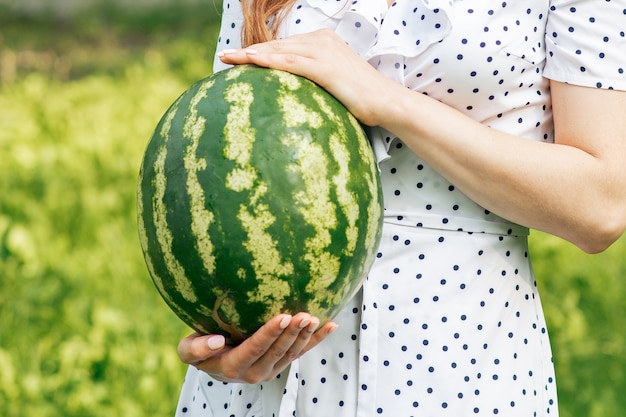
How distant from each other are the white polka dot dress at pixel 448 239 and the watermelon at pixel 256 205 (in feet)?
0.63

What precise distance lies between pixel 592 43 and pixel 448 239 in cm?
46

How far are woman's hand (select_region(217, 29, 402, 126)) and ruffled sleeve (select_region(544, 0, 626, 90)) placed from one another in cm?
34

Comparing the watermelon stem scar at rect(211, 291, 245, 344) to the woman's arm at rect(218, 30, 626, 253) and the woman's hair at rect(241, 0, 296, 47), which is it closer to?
the woman's arm at rect(218, 30, 626, 253)

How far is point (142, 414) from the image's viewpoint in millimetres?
3713

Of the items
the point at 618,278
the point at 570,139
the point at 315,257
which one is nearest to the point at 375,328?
the point at 315,257

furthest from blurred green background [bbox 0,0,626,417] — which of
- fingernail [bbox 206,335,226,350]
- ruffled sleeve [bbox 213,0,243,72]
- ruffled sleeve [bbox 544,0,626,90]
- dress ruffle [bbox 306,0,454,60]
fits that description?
ruffled sleeve [bbox 544,0,626,90]

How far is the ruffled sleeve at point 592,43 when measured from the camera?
178cm

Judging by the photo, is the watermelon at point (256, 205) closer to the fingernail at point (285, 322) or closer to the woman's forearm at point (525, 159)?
the fingernail at point (285, 322)

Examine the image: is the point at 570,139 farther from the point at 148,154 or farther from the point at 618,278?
the point at 618,278

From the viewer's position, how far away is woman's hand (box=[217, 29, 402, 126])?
5.62 feet

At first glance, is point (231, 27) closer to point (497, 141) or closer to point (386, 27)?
point (386, 27)

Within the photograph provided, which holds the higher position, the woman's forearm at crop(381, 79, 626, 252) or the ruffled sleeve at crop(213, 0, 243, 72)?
the ruffled sleeve at crop(213, 0, 243, 72)

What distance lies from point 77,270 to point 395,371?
3024mm

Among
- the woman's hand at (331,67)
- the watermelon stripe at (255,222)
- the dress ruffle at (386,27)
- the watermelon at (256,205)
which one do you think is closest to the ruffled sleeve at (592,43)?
the dress ruffle at (386,27)
